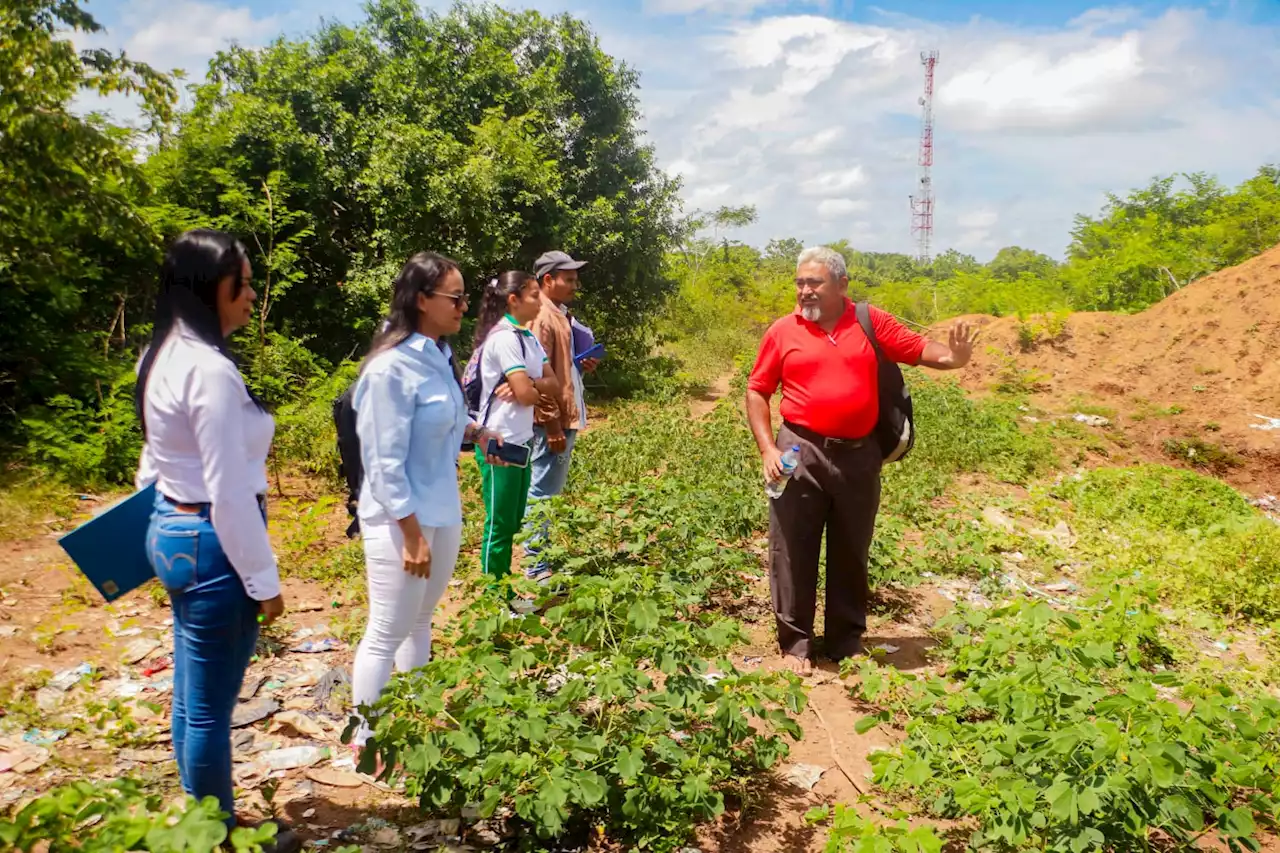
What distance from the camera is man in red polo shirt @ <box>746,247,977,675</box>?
3826 millimetres

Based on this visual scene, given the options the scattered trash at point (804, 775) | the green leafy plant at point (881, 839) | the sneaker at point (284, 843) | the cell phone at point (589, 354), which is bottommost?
the scattered trash at point (804, 775)

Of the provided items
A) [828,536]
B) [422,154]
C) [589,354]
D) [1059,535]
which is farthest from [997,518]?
[422,154]

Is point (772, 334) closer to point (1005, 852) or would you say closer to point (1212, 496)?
point (1005, 852)

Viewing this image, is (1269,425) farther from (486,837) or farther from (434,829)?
(434,829)

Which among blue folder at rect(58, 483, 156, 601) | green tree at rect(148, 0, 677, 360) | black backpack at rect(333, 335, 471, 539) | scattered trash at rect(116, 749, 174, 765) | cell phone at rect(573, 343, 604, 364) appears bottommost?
scattered trash at rect(116, 749, 174, 765)

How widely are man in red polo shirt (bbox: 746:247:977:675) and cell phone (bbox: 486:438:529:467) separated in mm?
1104

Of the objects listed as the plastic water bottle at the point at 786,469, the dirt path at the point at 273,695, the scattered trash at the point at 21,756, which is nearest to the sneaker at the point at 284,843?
the dirt path at the point at 273,695

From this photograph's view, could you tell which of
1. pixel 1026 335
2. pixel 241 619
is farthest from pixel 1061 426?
pixel 241 619

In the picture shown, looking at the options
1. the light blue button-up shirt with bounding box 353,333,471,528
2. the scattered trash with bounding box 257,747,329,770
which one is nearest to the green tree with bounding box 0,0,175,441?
the scattered trash with bounding box 257,747,329,770

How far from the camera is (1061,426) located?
32.5ft

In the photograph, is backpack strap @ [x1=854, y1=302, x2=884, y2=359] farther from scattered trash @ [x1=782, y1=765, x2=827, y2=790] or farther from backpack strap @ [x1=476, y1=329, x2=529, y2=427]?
scattered trash @ [x1=782, y1=765, x2=827, y2=790]

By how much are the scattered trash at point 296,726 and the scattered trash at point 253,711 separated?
0.18 feet

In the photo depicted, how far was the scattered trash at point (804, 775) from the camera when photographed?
3246mm

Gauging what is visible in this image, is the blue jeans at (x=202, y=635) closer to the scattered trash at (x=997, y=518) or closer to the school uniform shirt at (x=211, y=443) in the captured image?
the school uniform shirt at (x=211, y=443)
